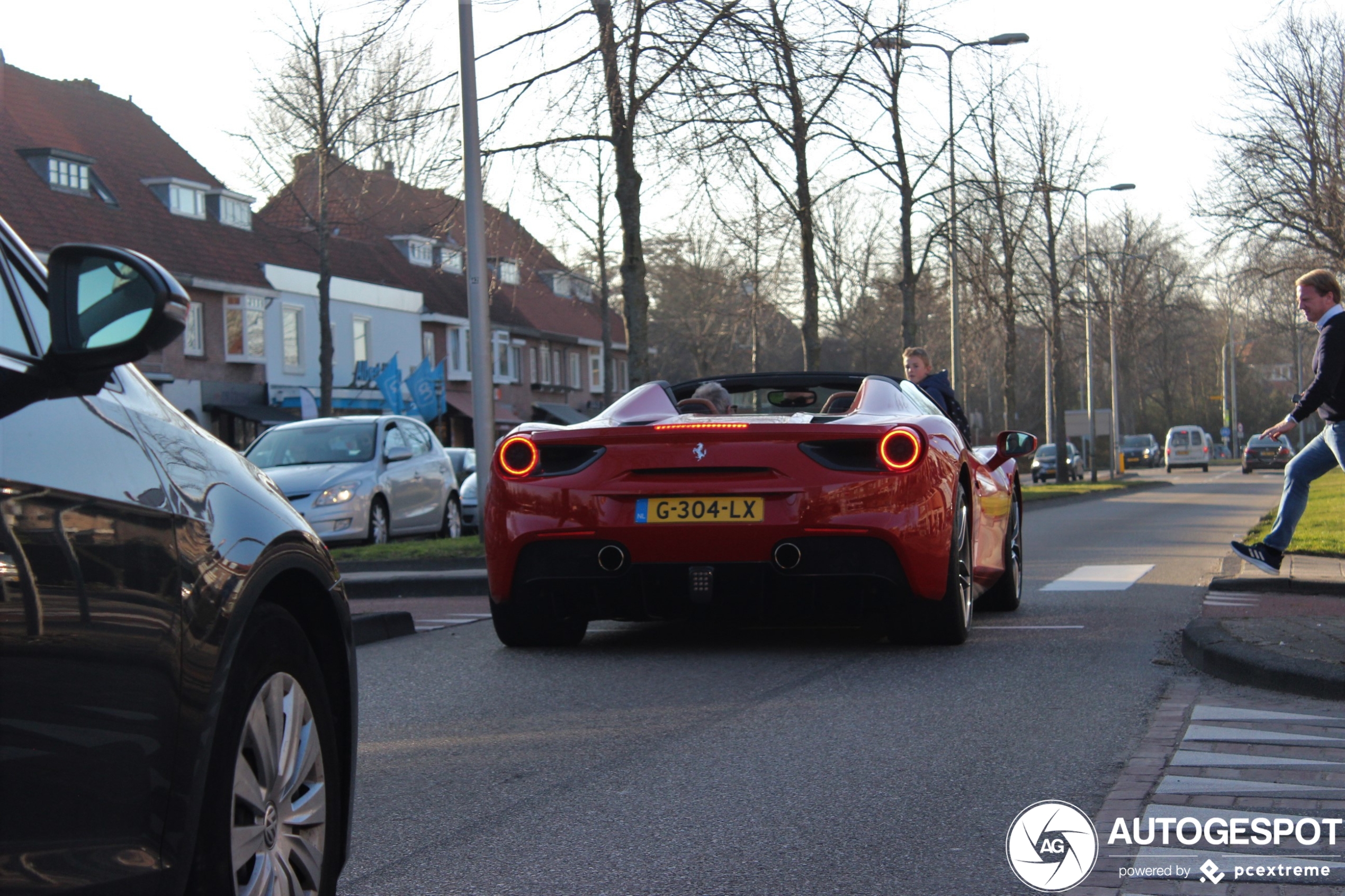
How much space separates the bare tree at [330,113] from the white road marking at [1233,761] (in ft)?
41.4

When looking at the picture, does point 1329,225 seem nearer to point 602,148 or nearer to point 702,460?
point 602,148

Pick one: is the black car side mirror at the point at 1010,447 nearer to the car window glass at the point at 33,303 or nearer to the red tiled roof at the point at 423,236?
the car window glass at the point at 33,303

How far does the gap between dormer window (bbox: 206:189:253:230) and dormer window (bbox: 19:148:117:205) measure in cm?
429

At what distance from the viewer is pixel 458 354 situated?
52812mm

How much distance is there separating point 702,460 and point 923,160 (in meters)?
21.1

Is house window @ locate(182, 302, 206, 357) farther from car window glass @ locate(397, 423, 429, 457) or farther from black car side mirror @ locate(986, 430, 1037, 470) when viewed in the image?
black car side mirror @ locate(986, 430, 1037, 470)

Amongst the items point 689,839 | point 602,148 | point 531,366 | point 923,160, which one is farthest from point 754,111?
point 531,366

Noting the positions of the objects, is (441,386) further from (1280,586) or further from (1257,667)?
(1257,667)

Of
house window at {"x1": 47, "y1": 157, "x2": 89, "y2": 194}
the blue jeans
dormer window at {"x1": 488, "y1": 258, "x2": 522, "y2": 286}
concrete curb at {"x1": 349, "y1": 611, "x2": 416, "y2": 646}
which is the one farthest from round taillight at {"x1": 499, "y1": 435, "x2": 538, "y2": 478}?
house window at {"x1": 47, "y1": 157, "x2": 89, "y2": 194}

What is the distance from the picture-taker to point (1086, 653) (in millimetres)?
7203

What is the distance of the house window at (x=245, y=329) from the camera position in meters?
39.2

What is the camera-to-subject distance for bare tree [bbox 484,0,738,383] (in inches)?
613

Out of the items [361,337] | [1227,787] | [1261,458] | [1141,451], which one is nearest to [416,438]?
[1227,787]

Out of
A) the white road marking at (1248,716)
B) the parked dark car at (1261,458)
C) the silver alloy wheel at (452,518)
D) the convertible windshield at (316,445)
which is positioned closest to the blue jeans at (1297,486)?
the white road marking at (1248,716)
